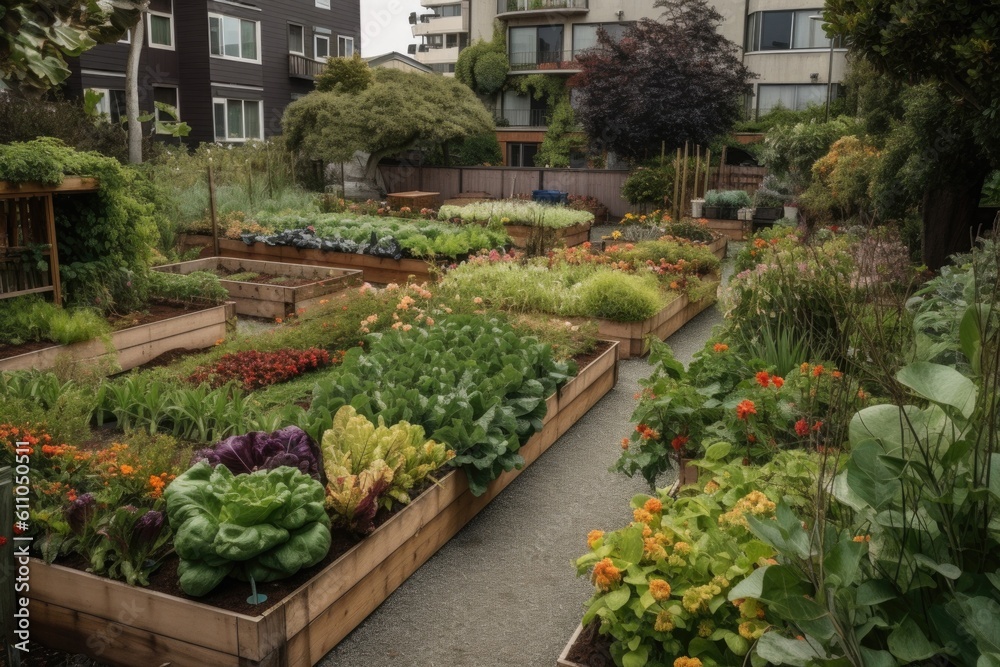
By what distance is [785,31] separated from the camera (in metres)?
28.5

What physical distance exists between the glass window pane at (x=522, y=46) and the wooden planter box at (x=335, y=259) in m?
23.5

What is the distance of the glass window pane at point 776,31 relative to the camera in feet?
93.4

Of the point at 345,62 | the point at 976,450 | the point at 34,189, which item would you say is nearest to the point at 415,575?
the point at 976,450

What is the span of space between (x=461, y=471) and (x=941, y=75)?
16.4 ft

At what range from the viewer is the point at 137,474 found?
12.8 ft

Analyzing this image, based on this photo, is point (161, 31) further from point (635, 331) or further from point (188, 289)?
point (635, 331)

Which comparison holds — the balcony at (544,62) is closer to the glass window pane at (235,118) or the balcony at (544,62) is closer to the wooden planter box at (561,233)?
the glass window pane at (235,118)

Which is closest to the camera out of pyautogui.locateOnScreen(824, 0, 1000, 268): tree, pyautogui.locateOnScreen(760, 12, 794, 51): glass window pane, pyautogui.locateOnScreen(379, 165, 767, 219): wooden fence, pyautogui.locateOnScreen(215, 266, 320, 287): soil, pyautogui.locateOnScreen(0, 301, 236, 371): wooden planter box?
pyautogui.locateOnScreen(824, 0, 1000, 268): tree

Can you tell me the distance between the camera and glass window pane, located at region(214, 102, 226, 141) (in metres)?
25.1

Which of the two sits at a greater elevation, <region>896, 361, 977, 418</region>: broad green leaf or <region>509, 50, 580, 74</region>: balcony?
<region>509, 50, 580, 74</region>: balcony

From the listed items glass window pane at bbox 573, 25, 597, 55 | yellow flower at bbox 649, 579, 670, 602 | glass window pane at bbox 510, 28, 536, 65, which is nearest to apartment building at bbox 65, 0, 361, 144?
glass window pane at bbox 510, 28, 536, 65

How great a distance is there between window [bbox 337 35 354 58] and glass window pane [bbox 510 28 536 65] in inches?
270

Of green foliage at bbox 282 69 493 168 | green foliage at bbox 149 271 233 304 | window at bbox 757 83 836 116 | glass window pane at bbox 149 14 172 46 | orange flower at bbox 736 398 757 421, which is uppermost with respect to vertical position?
glass window pane at bbox 149 14 172 46

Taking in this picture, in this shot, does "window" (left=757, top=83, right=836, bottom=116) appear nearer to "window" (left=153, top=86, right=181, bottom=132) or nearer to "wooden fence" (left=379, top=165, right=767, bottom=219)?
"wooden fence" (left=379, top=165, right=767, bottom=219)
